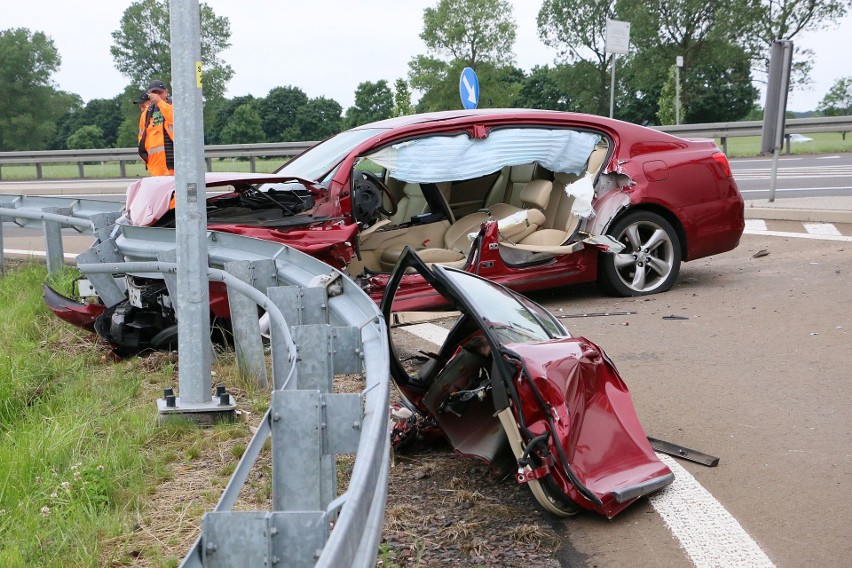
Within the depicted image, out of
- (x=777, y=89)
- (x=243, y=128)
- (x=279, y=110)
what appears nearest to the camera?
(x=777, y=89)

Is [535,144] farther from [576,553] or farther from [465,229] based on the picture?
[576,553]

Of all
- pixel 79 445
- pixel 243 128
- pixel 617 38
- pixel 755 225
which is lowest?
pixel 243 128

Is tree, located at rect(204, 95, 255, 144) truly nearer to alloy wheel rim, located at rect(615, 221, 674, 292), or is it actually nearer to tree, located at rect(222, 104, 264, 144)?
tree, located at rect(222, 104, 264, 144)

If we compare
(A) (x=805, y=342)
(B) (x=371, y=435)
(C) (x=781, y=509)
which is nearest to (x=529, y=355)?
(C) (x=781, y=509)

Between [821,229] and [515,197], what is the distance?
485 cm

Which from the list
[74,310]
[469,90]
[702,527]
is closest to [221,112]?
[469,90]

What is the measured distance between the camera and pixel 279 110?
81.8 m

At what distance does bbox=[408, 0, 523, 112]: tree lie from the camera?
218ft

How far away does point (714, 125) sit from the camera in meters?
24.7

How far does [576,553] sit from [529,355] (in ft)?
2.73

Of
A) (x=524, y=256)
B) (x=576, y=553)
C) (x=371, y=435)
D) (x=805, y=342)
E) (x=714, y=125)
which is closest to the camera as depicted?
(x=371, y=435)

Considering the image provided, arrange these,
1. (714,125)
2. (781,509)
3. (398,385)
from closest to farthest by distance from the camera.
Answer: (781,509)
(398,385)
(714,125)

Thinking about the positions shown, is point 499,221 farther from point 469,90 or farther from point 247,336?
point 469,90

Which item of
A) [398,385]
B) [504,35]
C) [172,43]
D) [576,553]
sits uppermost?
[504,35]
